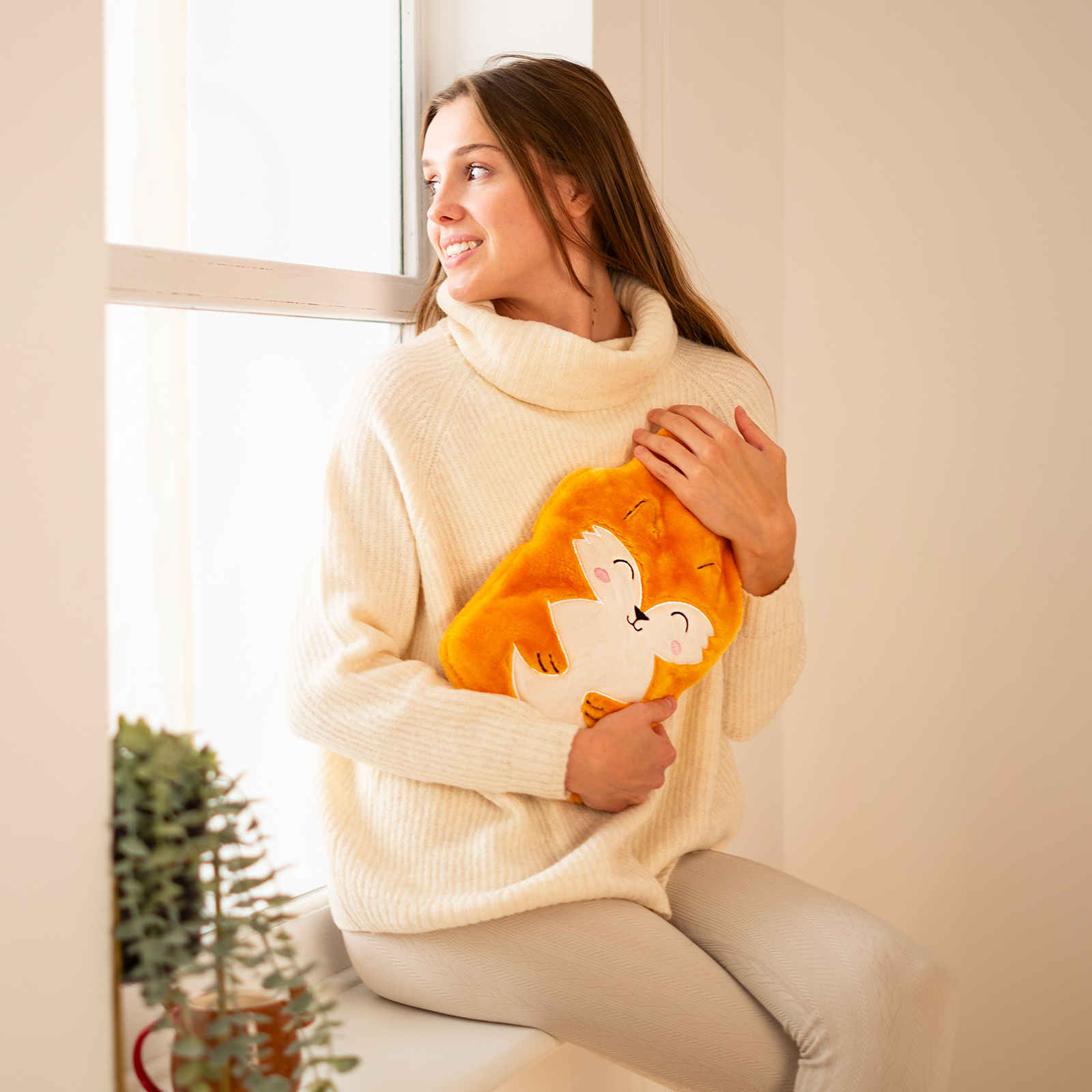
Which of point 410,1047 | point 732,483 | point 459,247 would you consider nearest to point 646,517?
point 732,483

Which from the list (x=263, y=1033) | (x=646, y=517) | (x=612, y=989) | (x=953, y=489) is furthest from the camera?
(x=953, y=489)

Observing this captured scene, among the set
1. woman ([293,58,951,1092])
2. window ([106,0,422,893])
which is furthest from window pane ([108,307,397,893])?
woman ([293,58,951,1092])

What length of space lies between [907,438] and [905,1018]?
101 cm

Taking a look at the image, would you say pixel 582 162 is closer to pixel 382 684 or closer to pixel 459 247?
pixel 459 247

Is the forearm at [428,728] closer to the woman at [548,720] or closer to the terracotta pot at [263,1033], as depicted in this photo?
the woman at [548,720]

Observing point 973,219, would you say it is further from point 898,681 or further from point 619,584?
point 619,584

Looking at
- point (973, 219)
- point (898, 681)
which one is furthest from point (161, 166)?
point (898, 681)

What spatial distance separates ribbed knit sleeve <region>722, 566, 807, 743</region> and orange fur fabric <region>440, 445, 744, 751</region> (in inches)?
4.3

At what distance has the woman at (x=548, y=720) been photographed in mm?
1020

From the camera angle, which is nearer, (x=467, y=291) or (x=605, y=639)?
(x=605, y=639)

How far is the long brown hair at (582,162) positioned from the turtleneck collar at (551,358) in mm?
121

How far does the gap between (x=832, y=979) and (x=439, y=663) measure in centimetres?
50

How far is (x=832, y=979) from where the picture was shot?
1038 mm

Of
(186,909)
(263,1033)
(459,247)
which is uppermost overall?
(459,247)
